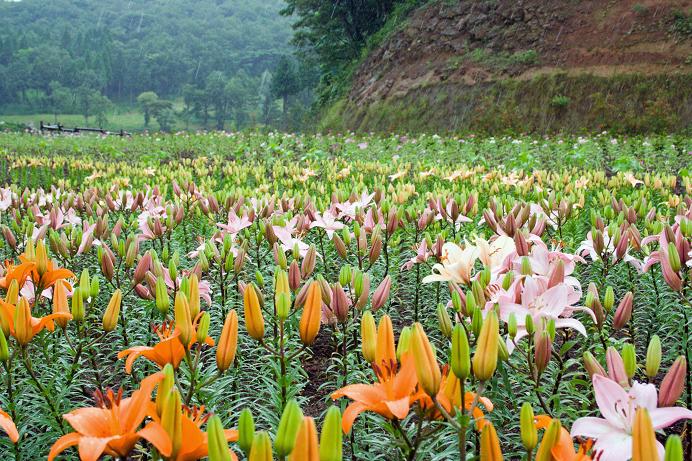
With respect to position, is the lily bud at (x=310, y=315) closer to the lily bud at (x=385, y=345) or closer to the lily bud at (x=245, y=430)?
the lily bud at (x=385, y=345)

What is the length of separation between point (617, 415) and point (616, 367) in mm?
132

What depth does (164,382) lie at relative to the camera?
868 millimetres

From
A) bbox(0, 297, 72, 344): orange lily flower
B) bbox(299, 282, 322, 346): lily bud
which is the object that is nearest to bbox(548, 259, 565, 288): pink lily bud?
bbox(299, 282, 322, 346): lily bud

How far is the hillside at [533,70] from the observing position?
19.0 m

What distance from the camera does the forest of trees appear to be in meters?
86.9

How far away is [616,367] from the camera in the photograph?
1061mm

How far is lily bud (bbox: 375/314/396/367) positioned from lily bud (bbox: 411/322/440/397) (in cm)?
10

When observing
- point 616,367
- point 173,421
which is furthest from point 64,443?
point 616,367

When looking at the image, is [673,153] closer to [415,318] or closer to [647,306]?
[647,306]

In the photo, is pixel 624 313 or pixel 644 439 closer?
pixel 644 439

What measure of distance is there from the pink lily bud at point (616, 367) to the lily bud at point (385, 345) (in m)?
0.42

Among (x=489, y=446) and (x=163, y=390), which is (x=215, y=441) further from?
(x=489, y=446)

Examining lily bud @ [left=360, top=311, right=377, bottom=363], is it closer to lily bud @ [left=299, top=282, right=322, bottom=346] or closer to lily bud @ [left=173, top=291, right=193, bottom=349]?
lily bud @ [left=299, top=282, right=322, bottom=346]

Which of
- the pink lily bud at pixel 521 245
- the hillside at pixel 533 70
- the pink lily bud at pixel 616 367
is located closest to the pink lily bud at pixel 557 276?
the pink lily bud at pixel 616 367
